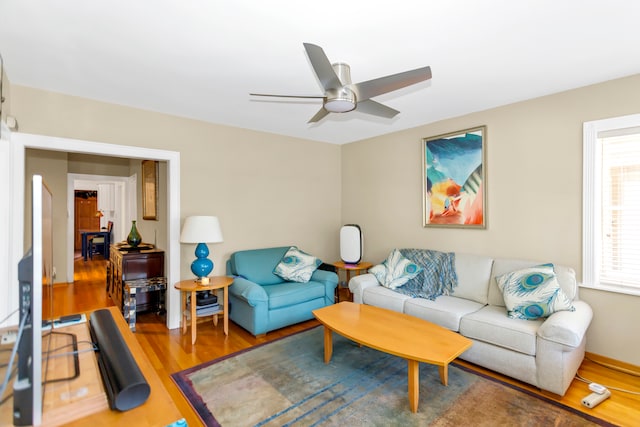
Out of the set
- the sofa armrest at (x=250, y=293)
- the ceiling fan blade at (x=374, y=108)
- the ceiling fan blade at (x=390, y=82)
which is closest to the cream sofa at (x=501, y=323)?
the sofa armrest at (x=250, y=293)

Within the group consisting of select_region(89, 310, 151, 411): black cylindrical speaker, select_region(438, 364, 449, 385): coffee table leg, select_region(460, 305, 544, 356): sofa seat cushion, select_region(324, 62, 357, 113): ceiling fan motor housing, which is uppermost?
select_region(324, 62, 357, 113): ceiling fan motor housing

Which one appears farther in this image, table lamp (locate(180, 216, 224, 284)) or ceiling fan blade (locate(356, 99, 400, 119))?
table lamp (locate(180, 216, 224, 284))

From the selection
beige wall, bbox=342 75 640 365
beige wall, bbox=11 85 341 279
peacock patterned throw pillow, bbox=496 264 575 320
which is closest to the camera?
peacock patterned throw pillow, bbox=496 264 575 320

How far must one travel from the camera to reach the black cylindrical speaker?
962mm

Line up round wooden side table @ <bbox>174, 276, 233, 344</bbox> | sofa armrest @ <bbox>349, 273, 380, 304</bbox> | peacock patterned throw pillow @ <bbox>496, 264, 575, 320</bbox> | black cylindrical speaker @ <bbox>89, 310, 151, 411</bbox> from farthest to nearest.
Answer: sofa armrest @ <bbox>349, 273, 380, 304</bbox>, round wooden side table @ <bbox>174, 276, 233, 344</bbox>, peacock patterned throw pillow @ <bbox>496, 264, 575, 320</bbox>, black cylindrical speaker @ <bbox>89, 310, 151, 411</bbox>

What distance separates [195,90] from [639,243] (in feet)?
13.3

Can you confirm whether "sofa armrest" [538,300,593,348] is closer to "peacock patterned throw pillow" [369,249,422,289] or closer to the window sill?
the window sill

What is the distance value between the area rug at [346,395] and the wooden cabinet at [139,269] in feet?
6.12

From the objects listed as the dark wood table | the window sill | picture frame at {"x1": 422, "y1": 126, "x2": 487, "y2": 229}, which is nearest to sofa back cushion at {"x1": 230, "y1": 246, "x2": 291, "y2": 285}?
picture frame at {"x1": 422, "y1": 126, "x2": 487, "y2": 229}

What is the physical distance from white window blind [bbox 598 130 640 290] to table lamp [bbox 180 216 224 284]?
145 inches

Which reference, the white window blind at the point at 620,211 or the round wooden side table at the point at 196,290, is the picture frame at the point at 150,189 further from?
the white window blind at the point at 620,211

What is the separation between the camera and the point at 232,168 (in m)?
3.99

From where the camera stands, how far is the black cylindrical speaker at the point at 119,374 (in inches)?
37.9

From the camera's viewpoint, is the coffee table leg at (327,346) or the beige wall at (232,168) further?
the beige wall at (232,168)
